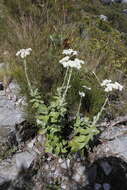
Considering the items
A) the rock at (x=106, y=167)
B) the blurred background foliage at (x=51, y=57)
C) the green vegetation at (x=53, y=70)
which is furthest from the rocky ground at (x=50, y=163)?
the blurred background foliage at (x=51, y=57)

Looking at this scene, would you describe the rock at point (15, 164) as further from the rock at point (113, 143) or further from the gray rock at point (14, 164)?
the rock at point (113, 143)

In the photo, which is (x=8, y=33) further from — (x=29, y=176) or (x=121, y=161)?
(x=121, y=161)

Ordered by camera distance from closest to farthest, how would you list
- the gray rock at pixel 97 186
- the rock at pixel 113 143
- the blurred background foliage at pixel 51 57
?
the gray rock at pixel 97 186 → the rock at pixel 113 143 → the blurred background foliage at pixel 51 57

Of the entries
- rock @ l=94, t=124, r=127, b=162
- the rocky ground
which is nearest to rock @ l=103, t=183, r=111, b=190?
the rocky ground

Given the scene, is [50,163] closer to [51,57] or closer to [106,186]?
[106,186]

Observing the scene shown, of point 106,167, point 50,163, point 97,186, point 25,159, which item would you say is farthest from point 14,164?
point 106,167

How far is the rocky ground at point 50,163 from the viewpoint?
1.90 meters

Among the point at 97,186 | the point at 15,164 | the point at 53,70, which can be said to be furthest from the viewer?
the point at 53,70

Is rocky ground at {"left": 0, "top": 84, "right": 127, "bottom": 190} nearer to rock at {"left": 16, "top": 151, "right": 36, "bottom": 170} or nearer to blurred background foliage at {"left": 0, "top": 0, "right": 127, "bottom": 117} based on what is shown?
rock at {"left": 16, "top": 151, "right": 36, "bottom": 170}

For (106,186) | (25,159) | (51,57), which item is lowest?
(106,186)

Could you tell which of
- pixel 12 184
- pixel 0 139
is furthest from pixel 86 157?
pixel 0 139

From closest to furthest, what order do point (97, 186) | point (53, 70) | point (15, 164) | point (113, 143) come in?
point (97, 186) < point (15, 164) < point (113, 143) < point (53, 70)

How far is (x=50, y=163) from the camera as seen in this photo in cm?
206

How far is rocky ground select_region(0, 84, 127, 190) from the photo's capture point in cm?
190
